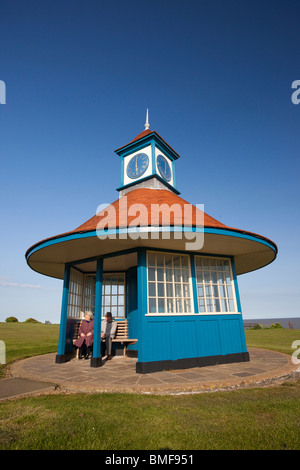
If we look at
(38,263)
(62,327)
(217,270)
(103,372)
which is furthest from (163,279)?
(38,263)

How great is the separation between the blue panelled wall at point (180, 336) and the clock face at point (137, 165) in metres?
4.74

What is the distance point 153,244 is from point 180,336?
8.36 feet

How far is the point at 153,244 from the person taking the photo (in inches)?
272

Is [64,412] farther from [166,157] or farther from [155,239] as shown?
[166,157]

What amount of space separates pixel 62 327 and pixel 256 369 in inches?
233

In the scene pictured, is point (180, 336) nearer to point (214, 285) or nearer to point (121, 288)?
point (214, 285)

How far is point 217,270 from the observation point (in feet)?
26.1

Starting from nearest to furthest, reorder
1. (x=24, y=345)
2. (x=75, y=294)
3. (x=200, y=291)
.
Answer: (x=200, y=291) < (x=75, y=294) < (x=24, y=345)

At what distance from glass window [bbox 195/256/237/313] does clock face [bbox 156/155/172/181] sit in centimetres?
480

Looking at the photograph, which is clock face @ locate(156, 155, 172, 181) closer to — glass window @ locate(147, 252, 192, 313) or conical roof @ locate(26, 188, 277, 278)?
conical roof @ locate(26, 188, 277, 278)

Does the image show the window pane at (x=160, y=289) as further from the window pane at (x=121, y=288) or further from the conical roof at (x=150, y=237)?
the window pane at (x=121, y=288)

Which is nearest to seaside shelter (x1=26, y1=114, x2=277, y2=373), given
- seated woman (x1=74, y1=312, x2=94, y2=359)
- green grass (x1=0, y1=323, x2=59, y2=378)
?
seated woman (x1=74, y1=312, x2=94, y2=359)

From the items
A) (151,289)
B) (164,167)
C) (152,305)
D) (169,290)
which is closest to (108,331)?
(152,305)

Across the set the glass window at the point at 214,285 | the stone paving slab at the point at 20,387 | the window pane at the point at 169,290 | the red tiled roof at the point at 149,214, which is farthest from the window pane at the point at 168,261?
the stone paving slab at the point at 20,387
